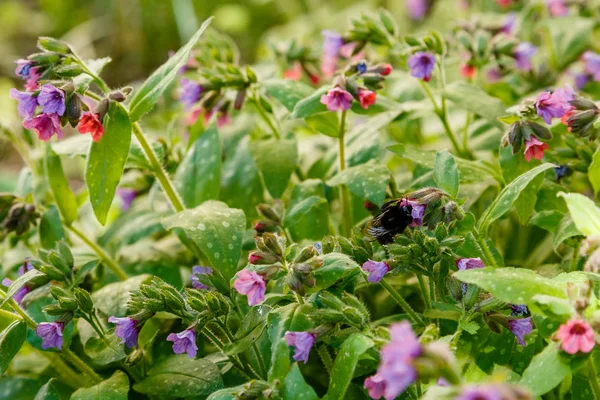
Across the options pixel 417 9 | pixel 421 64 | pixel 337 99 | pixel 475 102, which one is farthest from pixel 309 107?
pixel 417 9

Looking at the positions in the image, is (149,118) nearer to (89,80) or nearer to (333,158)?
(333,158)

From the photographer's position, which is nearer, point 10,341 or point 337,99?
point 10,341

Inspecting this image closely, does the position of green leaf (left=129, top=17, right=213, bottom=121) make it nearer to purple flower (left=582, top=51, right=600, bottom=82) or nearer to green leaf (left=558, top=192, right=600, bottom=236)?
green leaf (left=558, top=192, right=600, bottom=236)

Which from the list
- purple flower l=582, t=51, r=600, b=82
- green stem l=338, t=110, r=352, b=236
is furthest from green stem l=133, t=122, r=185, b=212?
purple flower l=582, t=51, r=600, b=82

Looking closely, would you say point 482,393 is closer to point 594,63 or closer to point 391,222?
point 391,222

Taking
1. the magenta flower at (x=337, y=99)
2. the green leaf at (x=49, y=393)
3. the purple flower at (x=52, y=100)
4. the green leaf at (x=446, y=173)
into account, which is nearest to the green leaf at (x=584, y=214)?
the green leaf at (x=446, y=173)

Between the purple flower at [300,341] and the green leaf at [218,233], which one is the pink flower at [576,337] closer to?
the purple flower at [300,341]
